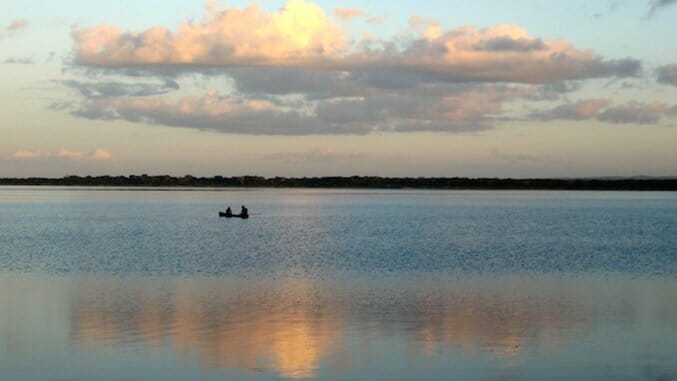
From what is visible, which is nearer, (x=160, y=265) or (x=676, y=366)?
(x=676, y=366)

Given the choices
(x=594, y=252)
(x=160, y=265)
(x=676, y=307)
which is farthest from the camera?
(x=594, y=252)

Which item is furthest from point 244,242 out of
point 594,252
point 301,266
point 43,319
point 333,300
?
point 43,319

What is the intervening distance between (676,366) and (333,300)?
9.55 metres

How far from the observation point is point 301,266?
30.8 metres

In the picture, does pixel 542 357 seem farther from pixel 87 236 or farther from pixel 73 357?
pixel 87 236

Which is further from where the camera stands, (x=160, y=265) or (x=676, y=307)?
(x=160, y=265)

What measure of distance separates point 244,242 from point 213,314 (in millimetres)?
25344

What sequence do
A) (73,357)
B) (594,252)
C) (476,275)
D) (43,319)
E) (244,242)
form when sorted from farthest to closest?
(244,242) → (594,252) → (476,275) → (43,319) → (73,357)

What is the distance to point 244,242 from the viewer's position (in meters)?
43.7

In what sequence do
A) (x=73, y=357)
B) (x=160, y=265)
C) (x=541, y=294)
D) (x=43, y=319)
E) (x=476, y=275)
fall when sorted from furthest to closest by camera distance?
1. (x=160, y=265)
2. (x=476, y=275)
3. (x=541, y=294)
4. (x=43, y=319)
5. (x=73, y=357)

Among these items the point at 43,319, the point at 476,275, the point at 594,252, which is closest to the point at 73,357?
the point at 43,319

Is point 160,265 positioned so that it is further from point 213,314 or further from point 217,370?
point 217,370

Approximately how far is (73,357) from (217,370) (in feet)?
8.79

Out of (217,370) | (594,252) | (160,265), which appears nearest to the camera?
(217,370)
